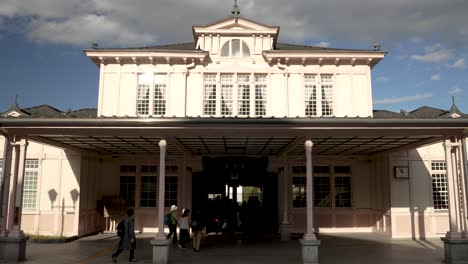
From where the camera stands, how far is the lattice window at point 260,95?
1789 centimetres

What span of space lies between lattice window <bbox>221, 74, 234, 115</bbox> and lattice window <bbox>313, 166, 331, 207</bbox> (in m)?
4.80

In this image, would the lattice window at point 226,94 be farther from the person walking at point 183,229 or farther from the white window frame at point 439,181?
the white window frame at point 439,181

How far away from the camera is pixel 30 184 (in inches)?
647

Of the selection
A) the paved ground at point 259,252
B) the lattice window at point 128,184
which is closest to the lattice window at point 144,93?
the lattice window at point 128,184

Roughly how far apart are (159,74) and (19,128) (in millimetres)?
7679

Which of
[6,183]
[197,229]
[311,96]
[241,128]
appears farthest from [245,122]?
[311,96]

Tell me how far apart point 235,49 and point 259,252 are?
9.37 metres

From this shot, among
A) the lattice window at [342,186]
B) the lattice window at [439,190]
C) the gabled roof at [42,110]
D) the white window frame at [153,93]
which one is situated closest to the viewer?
the lattice window at [439,190]

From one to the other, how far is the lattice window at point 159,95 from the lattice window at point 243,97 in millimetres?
3261

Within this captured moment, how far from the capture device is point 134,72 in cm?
1800

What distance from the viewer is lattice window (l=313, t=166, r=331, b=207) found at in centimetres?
1839

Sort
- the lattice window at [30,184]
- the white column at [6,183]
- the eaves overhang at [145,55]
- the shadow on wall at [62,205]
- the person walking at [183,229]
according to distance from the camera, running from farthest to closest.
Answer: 1. the eaves overhang at [145,55]
2. the lattice window at [30,184]
3. the shadow on wall at [62,205]
4. the person walking at [183,229]
5. the white column at [6,183]

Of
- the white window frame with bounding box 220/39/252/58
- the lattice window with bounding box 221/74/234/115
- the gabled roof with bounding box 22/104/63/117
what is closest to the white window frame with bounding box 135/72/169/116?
the lattice window with bounding box 221/74/234/115

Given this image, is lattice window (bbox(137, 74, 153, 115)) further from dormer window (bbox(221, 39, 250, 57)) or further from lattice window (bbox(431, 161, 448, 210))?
lattice window (bbox(431, 161, 448, 210))
